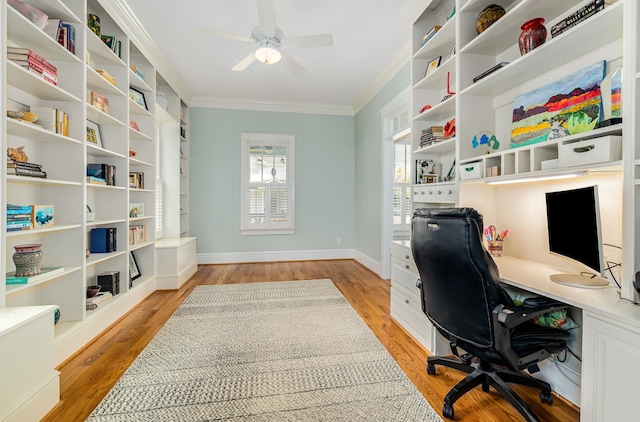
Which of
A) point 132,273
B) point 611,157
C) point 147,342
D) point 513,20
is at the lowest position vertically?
point 147,342

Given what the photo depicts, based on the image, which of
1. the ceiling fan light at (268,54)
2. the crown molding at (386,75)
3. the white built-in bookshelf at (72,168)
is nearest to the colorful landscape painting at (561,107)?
the crown molding at (386,75)

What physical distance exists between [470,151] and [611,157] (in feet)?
3.07

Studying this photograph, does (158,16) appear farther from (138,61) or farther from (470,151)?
(470,151)

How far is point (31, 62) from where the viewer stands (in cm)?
175

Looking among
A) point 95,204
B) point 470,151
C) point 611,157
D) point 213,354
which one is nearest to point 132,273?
point 95,204

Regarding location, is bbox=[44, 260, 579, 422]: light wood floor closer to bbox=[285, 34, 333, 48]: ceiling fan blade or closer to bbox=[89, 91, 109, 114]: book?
bbox=[89, 91, 109, 114]: book

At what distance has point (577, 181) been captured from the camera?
5.24 feet

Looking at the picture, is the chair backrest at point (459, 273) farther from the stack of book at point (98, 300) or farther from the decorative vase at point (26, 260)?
the stack of book at point (98, 300)

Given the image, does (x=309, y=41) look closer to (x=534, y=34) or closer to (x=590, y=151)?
(x=534, y=34)

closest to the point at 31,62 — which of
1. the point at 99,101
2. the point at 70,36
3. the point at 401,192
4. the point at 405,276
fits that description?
the point at 70,36

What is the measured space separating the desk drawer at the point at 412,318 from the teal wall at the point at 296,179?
288cm

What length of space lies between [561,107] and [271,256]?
4.46 m

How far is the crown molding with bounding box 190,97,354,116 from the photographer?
492 cm

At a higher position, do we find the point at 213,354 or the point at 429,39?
the point at 429,39
